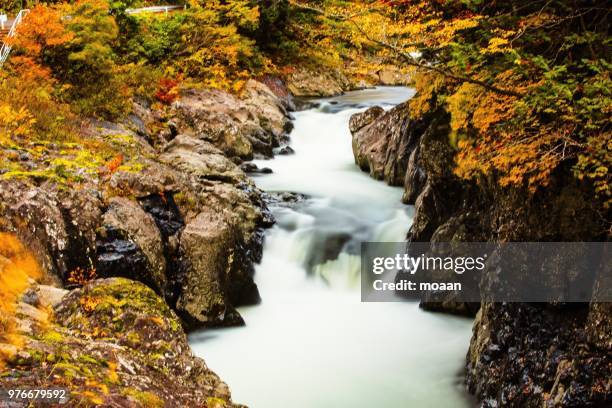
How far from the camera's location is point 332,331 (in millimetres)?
9711

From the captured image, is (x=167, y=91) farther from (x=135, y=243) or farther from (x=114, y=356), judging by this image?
(x=114, y=356)

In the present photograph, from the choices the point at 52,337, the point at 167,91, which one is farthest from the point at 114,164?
the point at 167,91

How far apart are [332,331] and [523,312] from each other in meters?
3.74

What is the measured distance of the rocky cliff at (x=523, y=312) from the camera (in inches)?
223

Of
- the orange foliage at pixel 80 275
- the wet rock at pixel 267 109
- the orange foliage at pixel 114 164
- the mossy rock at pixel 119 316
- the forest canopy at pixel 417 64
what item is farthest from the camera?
the wet rock at pixel 267 109

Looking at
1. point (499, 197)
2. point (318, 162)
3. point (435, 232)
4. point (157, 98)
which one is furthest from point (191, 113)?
point (499, 197)

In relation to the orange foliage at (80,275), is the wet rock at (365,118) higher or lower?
higher

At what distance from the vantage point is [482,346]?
7.46m

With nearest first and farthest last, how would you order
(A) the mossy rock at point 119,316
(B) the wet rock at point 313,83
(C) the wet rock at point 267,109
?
1. (A) the mossy rock at point 119,316
2. (C) the wet rock at point 267,109
3. (B) the wet rock at point 313,83

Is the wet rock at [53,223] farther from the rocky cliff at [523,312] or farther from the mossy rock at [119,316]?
the rocky cliff at [523,312]

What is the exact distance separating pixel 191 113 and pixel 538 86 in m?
12.1

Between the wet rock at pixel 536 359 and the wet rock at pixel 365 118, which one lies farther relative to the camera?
the wet rock at pixel 365 118

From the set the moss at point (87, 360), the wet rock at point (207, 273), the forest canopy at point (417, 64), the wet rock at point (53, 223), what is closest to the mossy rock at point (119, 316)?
the moss at point (87, 360)

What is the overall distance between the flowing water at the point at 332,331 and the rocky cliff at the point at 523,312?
29.0 inches
